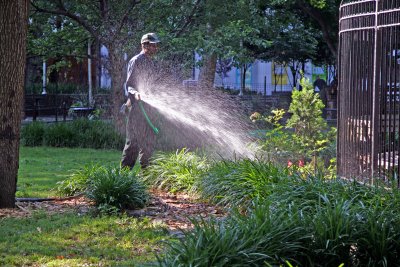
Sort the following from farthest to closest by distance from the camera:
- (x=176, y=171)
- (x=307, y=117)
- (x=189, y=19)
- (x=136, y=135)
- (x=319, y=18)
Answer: (x=319, y=18) < (x=189, y=19) < (x=307, y=117) < (x=136, y=135) < (x=176, y=171)

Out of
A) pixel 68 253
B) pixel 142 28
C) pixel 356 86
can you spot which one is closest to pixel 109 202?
pixel 68 253

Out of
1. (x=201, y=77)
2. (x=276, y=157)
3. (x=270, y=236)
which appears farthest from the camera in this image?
(x=201, y=77)

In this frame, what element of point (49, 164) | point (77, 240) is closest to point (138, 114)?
point (77, 240)

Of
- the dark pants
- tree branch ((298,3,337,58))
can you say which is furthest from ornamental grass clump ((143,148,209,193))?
tree branch ((298,3,337,58))

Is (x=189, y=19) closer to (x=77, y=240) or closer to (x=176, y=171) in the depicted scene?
(x=176, y=171)

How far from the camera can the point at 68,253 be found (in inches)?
252

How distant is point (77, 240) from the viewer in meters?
6.93

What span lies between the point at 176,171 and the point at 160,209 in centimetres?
159

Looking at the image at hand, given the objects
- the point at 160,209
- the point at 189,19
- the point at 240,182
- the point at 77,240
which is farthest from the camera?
the point at 189,19

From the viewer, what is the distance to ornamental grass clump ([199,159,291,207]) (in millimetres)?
7719

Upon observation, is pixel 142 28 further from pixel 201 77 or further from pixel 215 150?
pixel 215 150

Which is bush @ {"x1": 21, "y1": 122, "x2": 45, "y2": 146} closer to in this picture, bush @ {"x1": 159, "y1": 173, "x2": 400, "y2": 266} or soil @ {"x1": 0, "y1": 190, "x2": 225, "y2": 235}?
soil @ {"x1": 0, "y1": 190, "x2": 225, "y2": 235}

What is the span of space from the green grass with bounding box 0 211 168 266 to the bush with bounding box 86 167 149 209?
36 centimetres

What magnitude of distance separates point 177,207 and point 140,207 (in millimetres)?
428
